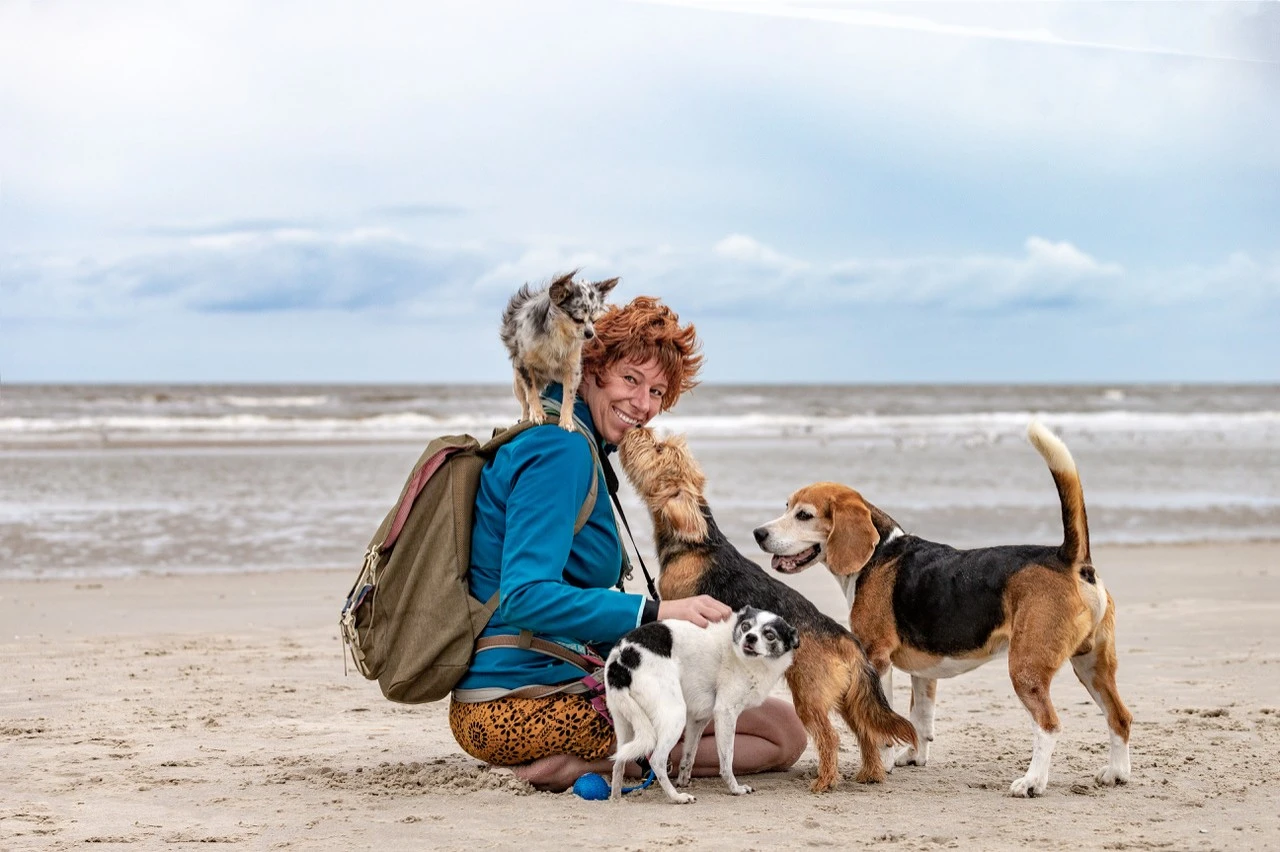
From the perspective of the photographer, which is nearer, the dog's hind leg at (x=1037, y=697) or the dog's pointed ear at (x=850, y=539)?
the dog's hind leg at (x=1037, y=697)

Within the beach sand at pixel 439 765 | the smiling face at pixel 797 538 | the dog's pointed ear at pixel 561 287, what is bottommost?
the beach sand at pixel 439 765

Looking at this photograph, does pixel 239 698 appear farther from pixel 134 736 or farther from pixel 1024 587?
pixel 1024 587

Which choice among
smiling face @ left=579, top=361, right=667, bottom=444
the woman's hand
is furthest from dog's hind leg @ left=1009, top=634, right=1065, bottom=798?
smiling face @ left=579, top=361, right=667, bottom=444

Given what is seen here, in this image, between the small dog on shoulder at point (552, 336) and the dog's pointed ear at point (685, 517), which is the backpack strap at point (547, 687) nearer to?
the dog's pointed ear at point (685, 517)

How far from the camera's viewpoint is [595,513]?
4168 mm

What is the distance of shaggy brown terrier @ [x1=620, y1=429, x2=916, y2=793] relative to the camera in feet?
13.9

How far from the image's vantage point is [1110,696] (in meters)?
4.47

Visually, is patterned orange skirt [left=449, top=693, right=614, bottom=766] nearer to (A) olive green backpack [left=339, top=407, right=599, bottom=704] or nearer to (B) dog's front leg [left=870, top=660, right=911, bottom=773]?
(A) olive green backpack [left=339, top=407, right=599, bottom=704]

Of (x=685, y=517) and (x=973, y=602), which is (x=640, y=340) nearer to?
(x=685, y=517)

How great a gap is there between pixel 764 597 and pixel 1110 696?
4.43ft

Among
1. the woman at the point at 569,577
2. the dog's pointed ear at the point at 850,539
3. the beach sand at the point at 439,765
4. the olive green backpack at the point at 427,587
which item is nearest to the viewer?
the beach sand at the point at 439,765

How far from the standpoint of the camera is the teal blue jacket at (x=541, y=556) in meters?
3.89

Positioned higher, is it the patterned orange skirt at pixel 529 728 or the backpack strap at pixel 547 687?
the backpack strap at pixel 547 687

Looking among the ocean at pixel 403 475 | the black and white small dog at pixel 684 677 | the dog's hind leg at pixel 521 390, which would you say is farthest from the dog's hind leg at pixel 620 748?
the ocean at pixel 403 475
